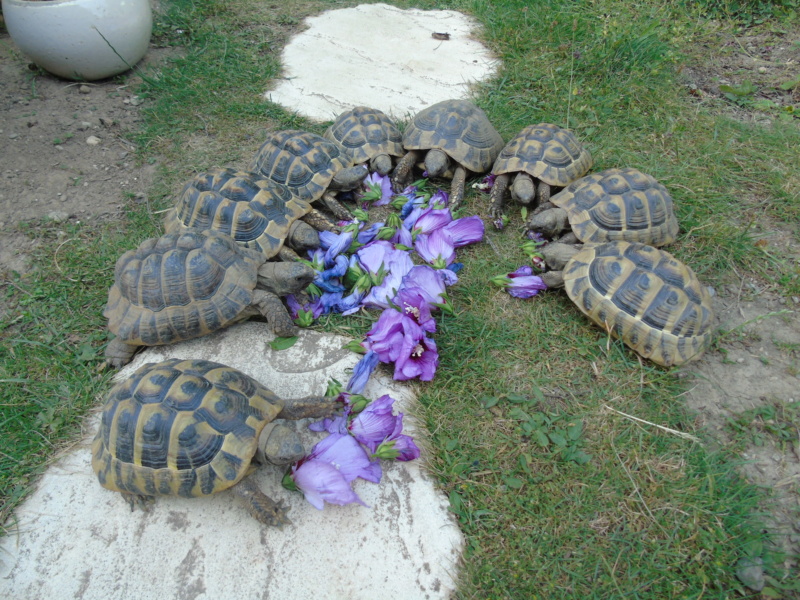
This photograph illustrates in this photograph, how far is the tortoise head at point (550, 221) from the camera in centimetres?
372

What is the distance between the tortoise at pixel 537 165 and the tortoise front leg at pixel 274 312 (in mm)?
1891

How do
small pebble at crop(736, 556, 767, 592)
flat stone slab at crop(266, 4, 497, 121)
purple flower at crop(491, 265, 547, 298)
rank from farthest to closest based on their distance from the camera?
flat stone slab at crop(266, 4, 497, 121)
purple flower at crop(491, 265, 547, 298)
small pebble at crop(736, 556, 767, 592)

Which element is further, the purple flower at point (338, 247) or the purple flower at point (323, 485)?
the purple flower at point (338, 247)

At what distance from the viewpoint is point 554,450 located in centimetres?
273

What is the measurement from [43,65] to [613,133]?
5710mm

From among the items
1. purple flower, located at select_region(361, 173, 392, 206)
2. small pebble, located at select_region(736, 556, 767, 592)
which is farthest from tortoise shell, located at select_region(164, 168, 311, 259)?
small pebble, located at select_region(736, 556, 767, 592)

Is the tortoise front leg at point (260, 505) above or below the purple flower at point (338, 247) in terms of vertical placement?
below

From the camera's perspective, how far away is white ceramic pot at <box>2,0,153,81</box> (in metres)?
4.71

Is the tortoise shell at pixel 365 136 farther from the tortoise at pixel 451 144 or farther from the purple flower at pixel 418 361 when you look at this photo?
the purple flower at pixel 418 361

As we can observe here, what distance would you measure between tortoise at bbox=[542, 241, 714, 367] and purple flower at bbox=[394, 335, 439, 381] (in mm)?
1027

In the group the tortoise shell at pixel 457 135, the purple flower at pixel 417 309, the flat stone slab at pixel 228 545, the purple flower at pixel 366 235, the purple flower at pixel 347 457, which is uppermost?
the tortoise shell at pixel 457 135

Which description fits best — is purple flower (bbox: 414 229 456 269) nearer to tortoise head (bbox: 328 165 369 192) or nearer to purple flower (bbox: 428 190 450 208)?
purple flower (bbox: 428 190 450 208)

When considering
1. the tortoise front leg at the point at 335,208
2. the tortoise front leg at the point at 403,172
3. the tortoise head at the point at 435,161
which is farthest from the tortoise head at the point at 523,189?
the tortoise front leg at the point at 335,208

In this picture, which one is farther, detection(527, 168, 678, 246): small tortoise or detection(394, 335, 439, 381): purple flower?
detection(527, 168, 678, 246): small tortoise
